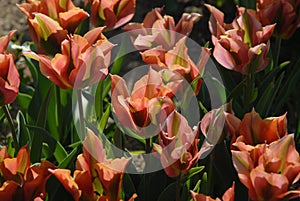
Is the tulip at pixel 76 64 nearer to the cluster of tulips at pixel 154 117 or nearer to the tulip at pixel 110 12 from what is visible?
the cluster of tulips at pixel 154 117

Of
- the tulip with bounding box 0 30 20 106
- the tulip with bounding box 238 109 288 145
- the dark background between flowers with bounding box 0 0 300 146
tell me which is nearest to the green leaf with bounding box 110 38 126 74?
the tulip with bounding box 0 30 20 106

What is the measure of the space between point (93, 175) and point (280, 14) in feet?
2.15

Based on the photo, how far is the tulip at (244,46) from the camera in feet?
4.60

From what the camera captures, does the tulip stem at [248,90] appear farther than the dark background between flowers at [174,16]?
No

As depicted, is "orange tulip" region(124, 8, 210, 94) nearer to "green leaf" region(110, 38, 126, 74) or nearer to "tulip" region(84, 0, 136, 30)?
"tulip" region(84, 0, 136, 30)

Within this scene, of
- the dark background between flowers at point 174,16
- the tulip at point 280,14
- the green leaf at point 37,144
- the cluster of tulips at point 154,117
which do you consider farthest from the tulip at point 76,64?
the dark background between flowers at point 174,16

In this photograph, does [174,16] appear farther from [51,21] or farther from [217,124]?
[217,124]

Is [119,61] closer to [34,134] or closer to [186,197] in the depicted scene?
[34,134]

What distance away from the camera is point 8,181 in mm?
1154

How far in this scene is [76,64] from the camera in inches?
51.4

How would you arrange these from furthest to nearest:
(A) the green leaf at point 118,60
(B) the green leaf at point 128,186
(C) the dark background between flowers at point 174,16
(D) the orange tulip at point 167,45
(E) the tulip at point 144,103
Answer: (C) the dark background between flowers at point 174,16
(A) the green leaf at point 118,60
(B) the green leaf at point 128,186
(D) the orange tulip at point 167,45
(E) the tulip at point 144,103

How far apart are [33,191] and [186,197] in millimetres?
373

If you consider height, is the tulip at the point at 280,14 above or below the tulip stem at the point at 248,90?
above

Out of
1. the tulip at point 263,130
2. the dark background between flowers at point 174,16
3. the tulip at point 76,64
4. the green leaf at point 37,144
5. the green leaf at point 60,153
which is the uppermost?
the tulip at point 76,64
